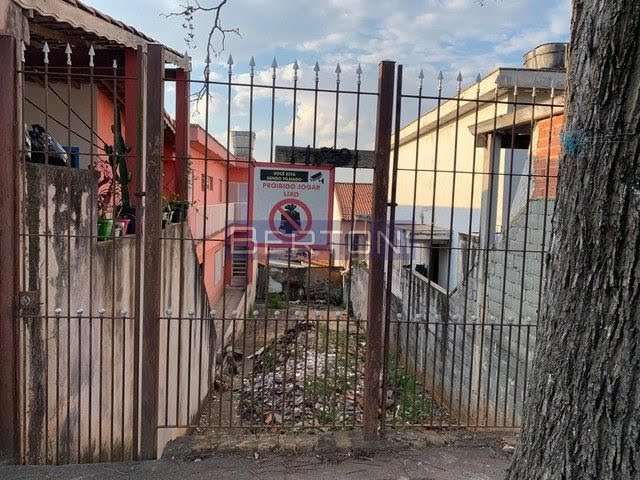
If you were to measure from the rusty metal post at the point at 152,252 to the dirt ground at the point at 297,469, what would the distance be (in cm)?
22

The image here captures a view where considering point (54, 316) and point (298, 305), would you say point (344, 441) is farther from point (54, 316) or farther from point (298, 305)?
point (298, 305)

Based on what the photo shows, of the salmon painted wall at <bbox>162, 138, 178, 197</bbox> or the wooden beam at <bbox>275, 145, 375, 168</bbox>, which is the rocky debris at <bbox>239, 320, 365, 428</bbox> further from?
the salmon painted wall at <bbox>162, 138, 178, 197</bbox>

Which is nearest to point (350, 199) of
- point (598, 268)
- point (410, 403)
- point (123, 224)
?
point (410, 403)

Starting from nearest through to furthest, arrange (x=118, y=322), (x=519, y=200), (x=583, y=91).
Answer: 1. (x=583, y=91)
2. (x=118, y=322)
3. (x=519, y=200)

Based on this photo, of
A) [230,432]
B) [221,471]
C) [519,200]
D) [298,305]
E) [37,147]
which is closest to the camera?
[221,471]

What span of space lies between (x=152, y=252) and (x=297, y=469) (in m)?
1.57

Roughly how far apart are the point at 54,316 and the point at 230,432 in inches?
54.1

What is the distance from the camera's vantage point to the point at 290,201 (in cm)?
302

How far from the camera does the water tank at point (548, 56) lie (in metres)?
7.89

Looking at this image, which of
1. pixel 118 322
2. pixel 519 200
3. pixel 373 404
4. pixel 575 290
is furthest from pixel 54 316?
pixel 519 200

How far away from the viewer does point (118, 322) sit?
412cm

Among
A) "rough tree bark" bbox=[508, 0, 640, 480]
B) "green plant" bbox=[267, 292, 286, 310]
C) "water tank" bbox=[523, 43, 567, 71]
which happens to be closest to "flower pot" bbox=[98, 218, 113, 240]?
"rough tree bark" bbox=[508, 0, 640, 480]

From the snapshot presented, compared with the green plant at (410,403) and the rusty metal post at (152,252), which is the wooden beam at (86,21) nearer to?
the rusty metal post at (152,252)

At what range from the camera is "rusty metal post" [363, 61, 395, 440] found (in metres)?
2.87
